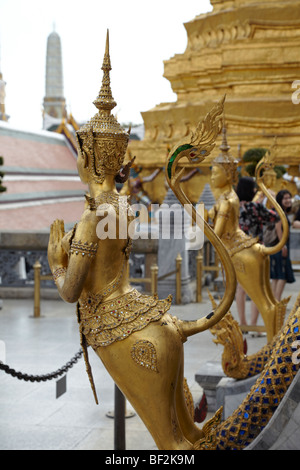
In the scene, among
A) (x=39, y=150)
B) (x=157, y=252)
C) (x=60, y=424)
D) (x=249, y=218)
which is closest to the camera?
(x=60, y=424)

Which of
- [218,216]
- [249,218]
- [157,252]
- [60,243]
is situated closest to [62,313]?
[157,252]

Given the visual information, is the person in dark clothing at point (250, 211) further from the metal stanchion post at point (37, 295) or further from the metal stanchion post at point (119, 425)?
the metal stanchion post at point (119, 425)

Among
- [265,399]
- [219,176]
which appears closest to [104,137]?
[265,399]

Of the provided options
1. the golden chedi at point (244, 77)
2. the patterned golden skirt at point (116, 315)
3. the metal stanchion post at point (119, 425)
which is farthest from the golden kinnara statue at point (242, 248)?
the golden chedi at point (244, 77)

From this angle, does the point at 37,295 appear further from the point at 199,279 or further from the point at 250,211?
the point at 250,211

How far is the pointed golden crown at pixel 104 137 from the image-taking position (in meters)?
2.59

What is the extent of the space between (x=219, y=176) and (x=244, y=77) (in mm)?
9187

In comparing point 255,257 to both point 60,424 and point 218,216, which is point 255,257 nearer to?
point 218,216

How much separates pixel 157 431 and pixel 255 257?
254 centimetres

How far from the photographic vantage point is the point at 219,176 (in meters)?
4.77

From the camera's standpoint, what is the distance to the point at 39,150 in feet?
53.7
